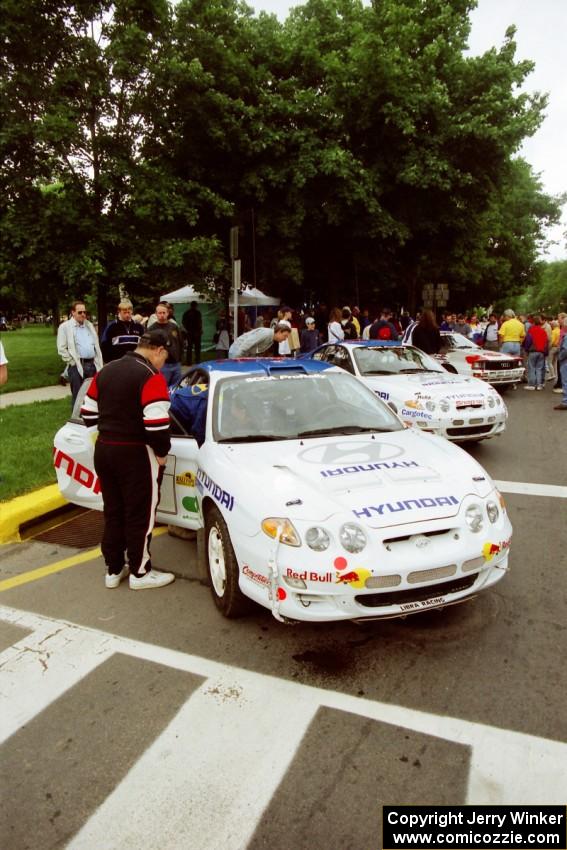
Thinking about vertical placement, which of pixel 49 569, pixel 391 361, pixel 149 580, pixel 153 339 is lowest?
Answer: pixel 49 569

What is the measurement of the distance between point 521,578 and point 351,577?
184cm

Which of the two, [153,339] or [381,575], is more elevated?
[153,339]

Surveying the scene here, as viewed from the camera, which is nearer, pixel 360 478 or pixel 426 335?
pixel 360 478

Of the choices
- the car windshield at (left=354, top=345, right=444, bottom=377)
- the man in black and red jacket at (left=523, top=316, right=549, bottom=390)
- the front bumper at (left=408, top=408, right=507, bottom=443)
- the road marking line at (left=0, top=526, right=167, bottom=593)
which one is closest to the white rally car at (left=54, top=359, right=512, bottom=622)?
the road marking line at (left=0, top=526, right=167, bottom=593)

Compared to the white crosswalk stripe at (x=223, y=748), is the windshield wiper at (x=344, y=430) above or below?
above

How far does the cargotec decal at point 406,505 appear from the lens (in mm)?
3182

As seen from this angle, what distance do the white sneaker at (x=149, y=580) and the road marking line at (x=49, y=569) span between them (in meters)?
0.79

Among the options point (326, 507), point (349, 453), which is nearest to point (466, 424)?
point (349, 453)

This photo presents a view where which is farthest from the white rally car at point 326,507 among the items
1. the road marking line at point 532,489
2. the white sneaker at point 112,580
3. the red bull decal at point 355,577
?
the road marking line at point 532,489

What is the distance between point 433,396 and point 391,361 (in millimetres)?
1440

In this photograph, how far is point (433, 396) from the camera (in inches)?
Answer: 301

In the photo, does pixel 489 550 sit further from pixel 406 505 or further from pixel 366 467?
pixel 366 467

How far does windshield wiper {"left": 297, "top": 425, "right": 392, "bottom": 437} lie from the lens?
14.2 feet

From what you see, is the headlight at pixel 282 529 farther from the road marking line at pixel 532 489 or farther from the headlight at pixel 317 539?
the road marking line at pixel 532 489
